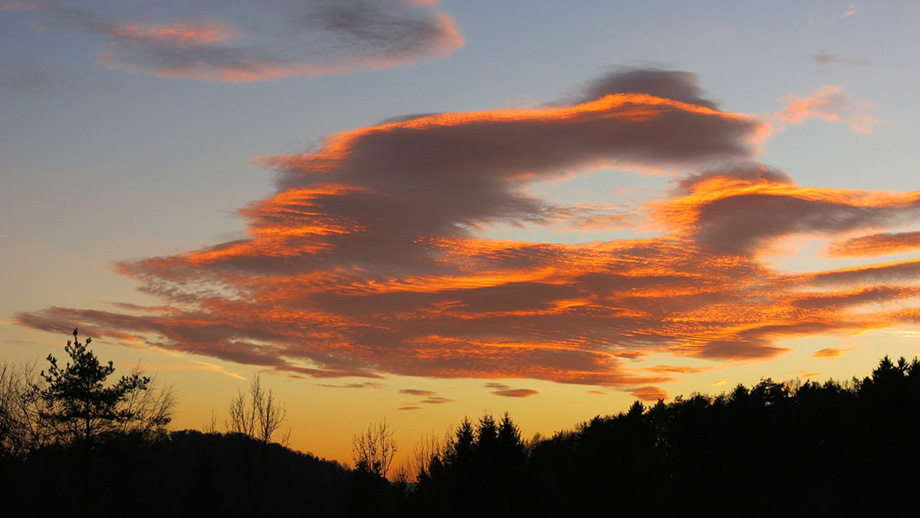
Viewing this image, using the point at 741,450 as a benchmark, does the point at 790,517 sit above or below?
below

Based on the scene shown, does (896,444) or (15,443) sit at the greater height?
(896,444)

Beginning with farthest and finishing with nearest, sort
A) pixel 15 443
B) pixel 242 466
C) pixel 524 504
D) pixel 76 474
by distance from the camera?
1. pixel 524 504
2. pixel 242 466
3. pixel 15 443
4. pixel 76 474


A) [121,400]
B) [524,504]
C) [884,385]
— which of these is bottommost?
[524,504]

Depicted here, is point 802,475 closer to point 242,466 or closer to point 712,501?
point 712,501

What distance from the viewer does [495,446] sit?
75.8 metres

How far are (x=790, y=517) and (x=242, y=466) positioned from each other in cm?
4023

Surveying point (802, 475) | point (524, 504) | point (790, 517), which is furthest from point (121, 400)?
point (802, 475)

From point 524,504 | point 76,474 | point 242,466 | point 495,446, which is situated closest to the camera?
point 76,474

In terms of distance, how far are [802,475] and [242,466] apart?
4667cm

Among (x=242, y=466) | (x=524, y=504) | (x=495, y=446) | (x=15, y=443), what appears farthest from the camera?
(x=495, y=446)

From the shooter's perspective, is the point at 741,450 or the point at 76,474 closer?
the point at 76,474

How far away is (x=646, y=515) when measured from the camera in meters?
65.5

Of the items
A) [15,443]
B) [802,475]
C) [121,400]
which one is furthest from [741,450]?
[15,443]

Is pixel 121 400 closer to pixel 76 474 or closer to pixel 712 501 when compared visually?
pixel 76 474
